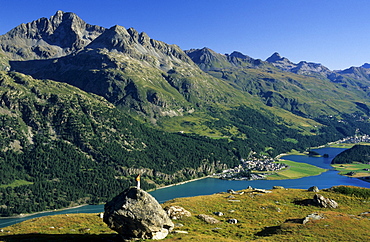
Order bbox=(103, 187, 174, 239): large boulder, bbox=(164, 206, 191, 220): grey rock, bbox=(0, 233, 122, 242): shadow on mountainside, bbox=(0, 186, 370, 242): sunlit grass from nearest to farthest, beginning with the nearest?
bbox=(103, 187, 174, 239): large boulder
bbox=(0, 233, 122, 242): shadow on mountainside
bbox=(0, 186, 370, 242): sunlit grass
bbox=(164, 206, 191, 220): grey rock

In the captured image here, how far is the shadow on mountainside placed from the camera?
47.9 m

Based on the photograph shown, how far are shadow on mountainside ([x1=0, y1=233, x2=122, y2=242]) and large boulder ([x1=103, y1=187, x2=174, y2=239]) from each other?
354cm

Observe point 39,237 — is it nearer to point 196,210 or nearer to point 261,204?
point 196,210

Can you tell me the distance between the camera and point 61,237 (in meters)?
49.7

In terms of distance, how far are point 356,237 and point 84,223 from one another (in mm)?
52689

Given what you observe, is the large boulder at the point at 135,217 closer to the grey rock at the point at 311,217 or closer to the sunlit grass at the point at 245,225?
the sunlit grass at the point at 245,225

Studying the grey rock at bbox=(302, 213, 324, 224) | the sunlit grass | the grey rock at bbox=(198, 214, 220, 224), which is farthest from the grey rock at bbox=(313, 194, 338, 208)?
the grey rock at bbox=(198, 214, 220, 224)

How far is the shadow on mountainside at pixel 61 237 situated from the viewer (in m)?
47.9

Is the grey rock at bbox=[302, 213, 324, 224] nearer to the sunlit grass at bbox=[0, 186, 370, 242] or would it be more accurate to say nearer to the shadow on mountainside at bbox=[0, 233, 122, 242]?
the sunlit grass at bbox=[0, 186, 370, 242]

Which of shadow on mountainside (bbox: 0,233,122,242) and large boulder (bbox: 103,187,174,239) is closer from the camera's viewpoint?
large boulder (bbox: 103,187,174,239)

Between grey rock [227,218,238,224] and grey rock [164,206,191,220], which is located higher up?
grey rock [164,206,191,220]

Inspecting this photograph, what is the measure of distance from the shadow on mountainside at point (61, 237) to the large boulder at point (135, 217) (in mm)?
3540

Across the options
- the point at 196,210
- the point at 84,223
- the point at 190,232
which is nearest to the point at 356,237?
Answer: the point at 190,232

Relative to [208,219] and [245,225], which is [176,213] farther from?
[245,225]
